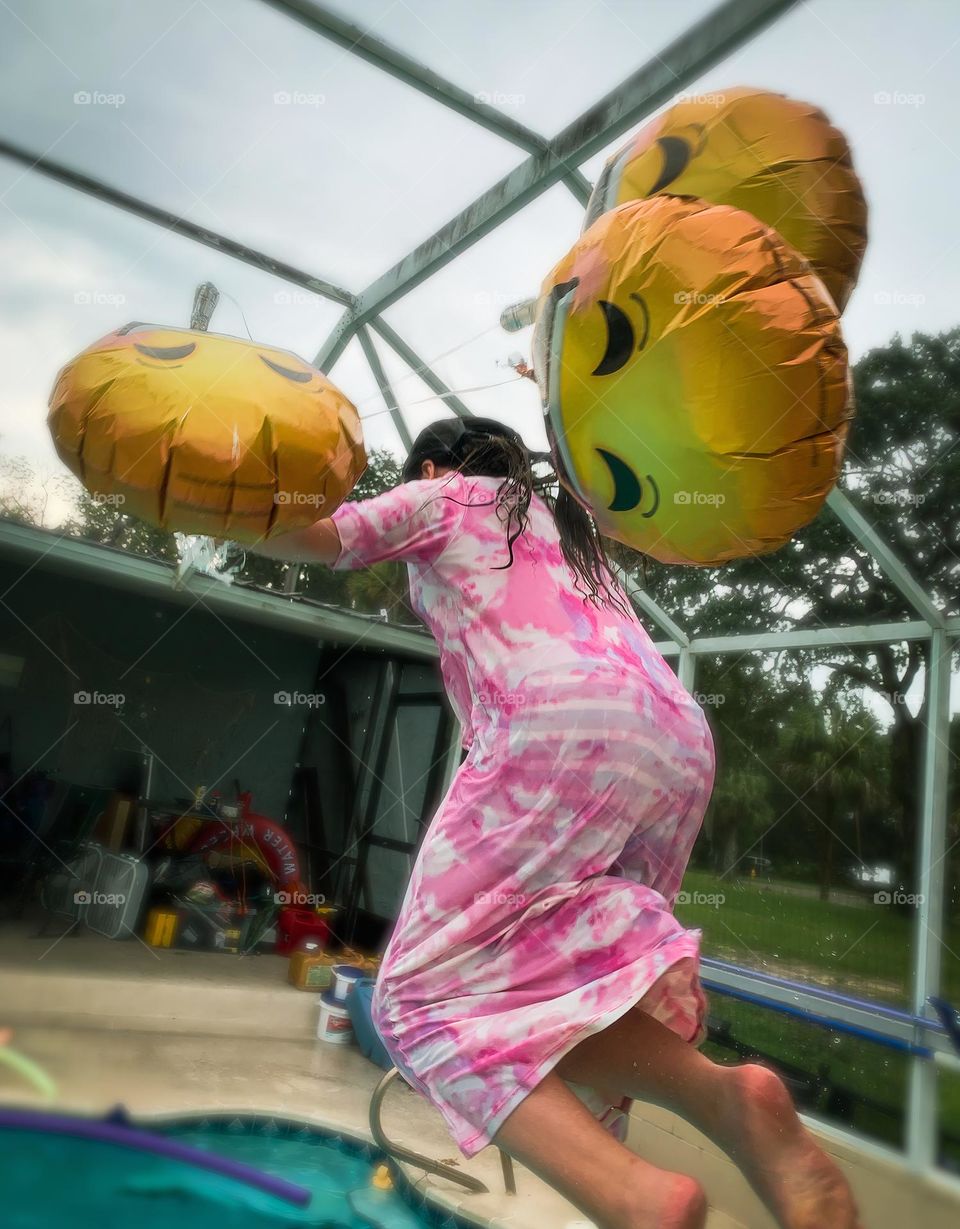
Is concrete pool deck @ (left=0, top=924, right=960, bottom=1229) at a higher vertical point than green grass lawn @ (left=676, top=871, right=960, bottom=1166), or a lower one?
lower

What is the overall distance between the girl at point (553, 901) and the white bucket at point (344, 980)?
13.8 ft

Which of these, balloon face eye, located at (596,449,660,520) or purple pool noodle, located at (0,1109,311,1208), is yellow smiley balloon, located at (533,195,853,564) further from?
purple pool noodle, located at (0,1109,311,1208)

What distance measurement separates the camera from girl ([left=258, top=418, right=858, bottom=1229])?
686 millimetres

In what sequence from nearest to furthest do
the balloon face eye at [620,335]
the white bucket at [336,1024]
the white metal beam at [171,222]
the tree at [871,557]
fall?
the balloon face eye at [620,335], the white metal beam at [171,222], the tree at [871,557], the white bucket at [336,1024]

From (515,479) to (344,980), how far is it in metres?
4.36

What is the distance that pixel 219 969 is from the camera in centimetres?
520

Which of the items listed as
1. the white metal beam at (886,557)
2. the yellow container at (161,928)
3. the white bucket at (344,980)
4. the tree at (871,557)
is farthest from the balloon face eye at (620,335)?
the yellow container at (161,928)

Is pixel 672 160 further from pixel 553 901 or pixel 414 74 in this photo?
pixel 414 74

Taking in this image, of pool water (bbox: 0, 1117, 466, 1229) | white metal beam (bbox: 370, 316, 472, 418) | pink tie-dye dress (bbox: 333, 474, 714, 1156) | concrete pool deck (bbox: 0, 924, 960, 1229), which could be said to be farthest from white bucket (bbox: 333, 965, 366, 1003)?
pink tie-dye dress (bbox: 333, 474, 714, 1156)

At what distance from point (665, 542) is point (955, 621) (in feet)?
9.58

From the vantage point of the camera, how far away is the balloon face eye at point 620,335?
0.71 meters

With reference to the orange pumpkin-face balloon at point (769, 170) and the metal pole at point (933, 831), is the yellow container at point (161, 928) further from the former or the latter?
the orange pumpkin-face balloon at point (769, 170)

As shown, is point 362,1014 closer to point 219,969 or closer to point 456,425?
point 219,969

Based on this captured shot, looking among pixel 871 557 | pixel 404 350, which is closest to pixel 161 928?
pixel 404 350
